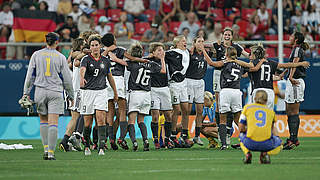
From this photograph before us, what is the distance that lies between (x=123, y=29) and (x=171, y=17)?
2635 millimetres

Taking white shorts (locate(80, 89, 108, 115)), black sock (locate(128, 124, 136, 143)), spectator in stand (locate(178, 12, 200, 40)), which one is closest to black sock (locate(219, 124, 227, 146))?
black sock (locate(128, 124, 136, 143))

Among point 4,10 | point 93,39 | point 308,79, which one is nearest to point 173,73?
point 93,39

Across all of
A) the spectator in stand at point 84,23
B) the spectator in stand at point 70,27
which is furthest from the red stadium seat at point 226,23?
the spectator in stand at point 70,27

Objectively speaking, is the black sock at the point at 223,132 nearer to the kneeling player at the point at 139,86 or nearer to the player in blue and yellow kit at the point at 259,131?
the kneeling player at the point at 139,86

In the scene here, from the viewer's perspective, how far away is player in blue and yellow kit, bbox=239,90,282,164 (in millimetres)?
10164

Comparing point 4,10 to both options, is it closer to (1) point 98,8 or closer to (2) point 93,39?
(1) point 98,8

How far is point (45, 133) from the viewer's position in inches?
452

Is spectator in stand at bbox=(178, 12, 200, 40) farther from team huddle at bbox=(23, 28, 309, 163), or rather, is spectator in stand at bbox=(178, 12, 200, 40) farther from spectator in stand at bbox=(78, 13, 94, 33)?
team huddle at bbox=(23, 28, 309, 163)

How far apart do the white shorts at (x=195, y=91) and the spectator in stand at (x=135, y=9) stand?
907cm

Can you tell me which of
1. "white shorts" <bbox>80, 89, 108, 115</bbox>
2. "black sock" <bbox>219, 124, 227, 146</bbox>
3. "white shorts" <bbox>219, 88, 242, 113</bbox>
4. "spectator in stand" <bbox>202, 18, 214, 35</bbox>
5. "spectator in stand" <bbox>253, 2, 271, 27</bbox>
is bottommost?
"black sock" <bbox>219, 124, 227, 146</bbox>

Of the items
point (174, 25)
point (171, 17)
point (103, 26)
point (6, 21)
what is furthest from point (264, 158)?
point (171, 17)

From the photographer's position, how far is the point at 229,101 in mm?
A: 14141

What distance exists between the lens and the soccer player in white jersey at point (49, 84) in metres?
11.2

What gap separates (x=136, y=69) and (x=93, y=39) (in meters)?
2.23
